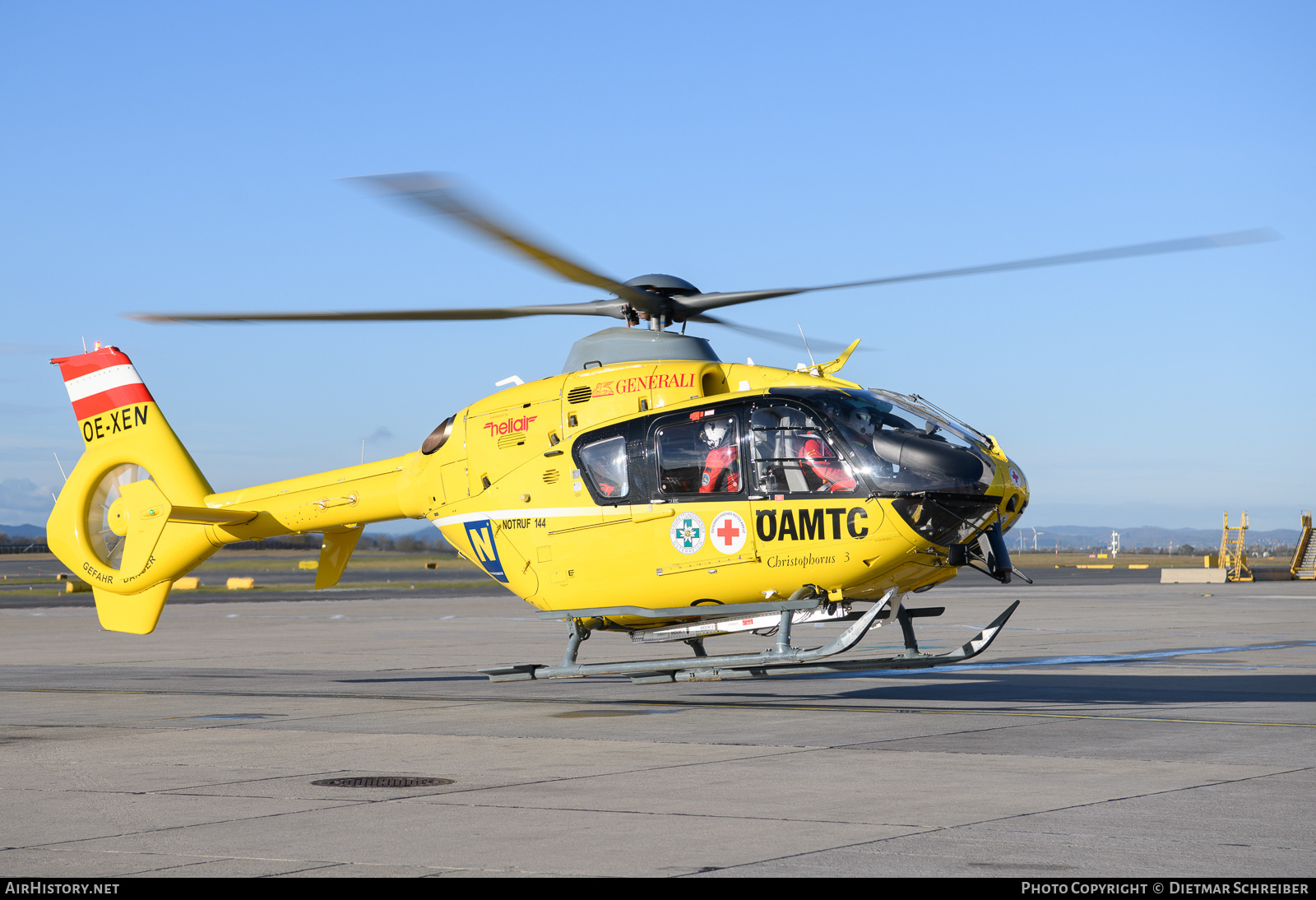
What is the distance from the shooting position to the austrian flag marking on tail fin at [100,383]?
69.7 feet

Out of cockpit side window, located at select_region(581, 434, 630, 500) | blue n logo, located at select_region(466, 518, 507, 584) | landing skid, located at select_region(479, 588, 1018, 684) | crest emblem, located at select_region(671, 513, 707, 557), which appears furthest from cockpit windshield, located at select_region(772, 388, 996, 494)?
blue n logo, located at select_region(466, 518, 507, 584)

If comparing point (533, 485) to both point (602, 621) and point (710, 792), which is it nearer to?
point (602, 621)

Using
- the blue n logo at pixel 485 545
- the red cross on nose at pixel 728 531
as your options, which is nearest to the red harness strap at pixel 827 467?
the red cross on nose at pixel 728 531

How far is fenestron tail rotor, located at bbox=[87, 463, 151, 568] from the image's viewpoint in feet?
67.5

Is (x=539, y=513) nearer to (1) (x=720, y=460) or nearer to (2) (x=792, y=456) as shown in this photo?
(1) (x=720, y=460)

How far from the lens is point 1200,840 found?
7.61 metres

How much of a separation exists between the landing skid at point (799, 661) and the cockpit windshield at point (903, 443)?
142cm

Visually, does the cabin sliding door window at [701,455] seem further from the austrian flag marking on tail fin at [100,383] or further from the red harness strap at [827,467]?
the austrian flag marking on tail fin at [100,383]

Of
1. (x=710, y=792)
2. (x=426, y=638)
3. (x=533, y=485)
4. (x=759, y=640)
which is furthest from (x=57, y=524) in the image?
(x=710, y=792)

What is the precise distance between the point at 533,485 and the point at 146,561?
24.4 feet

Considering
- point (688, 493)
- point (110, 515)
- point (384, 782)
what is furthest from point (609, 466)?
point (110, 515)

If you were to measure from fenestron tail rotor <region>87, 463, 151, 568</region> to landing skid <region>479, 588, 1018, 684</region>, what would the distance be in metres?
8.37

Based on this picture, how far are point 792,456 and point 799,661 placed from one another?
2.24 m

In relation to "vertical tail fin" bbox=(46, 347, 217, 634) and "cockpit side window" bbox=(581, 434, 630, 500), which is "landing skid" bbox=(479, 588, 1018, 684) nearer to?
"cockpit side window" bbox=(581, 434, 630, 500)
